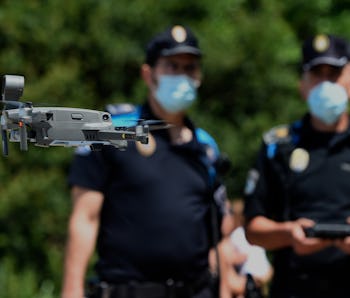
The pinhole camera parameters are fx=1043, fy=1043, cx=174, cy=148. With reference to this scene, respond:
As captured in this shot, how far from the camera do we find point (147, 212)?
467cm

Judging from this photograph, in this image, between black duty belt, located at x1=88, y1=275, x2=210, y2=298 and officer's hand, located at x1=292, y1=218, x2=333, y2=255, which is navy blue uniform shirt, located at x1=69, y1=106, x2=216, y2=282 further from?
officer's hand, located at x1=292, y1=218, x2=333, y2=255

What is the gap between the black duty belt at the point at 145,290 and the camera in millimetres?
4660

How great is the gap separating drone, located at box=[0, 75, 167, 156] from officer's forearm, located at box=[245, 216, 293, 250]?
7.91ft

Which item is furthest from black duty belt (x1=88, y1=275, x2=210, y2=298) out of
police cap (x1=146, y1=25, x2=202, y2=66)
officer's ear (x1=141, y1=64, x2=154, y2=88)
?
police cap (x1=146, y1=25, x2=202, y2=66)

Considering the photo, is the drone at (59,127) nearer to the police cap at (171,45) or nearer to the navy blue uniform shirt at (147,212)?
the navy blue uniform shirt at (147,212)

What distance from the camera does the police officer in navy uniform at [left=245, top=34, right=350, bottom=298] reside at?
4.70m

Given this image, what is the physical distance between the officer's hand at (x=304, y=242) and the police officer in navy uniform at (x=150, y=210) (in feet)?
1.49

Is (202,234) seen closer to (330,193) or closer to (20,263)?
(330,193)

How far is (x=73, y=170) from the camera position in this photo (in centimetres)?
480

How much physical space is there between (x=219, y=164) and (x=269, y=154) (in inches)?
9.4

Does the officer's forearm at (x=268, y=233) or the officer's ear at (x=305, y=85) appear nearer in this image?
the officer's forearm at (x=268, y=233)

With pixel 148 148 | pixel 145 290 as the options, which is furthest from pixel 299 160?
pixel 145 290

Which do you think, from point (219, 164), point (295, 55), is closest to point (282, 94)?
point (295, 55)

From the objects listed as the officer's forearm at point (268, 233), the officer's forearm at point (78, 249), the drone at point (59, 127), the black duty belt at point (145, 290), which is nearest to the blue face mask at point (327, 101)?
the officer's forearm at point (268, 233)
